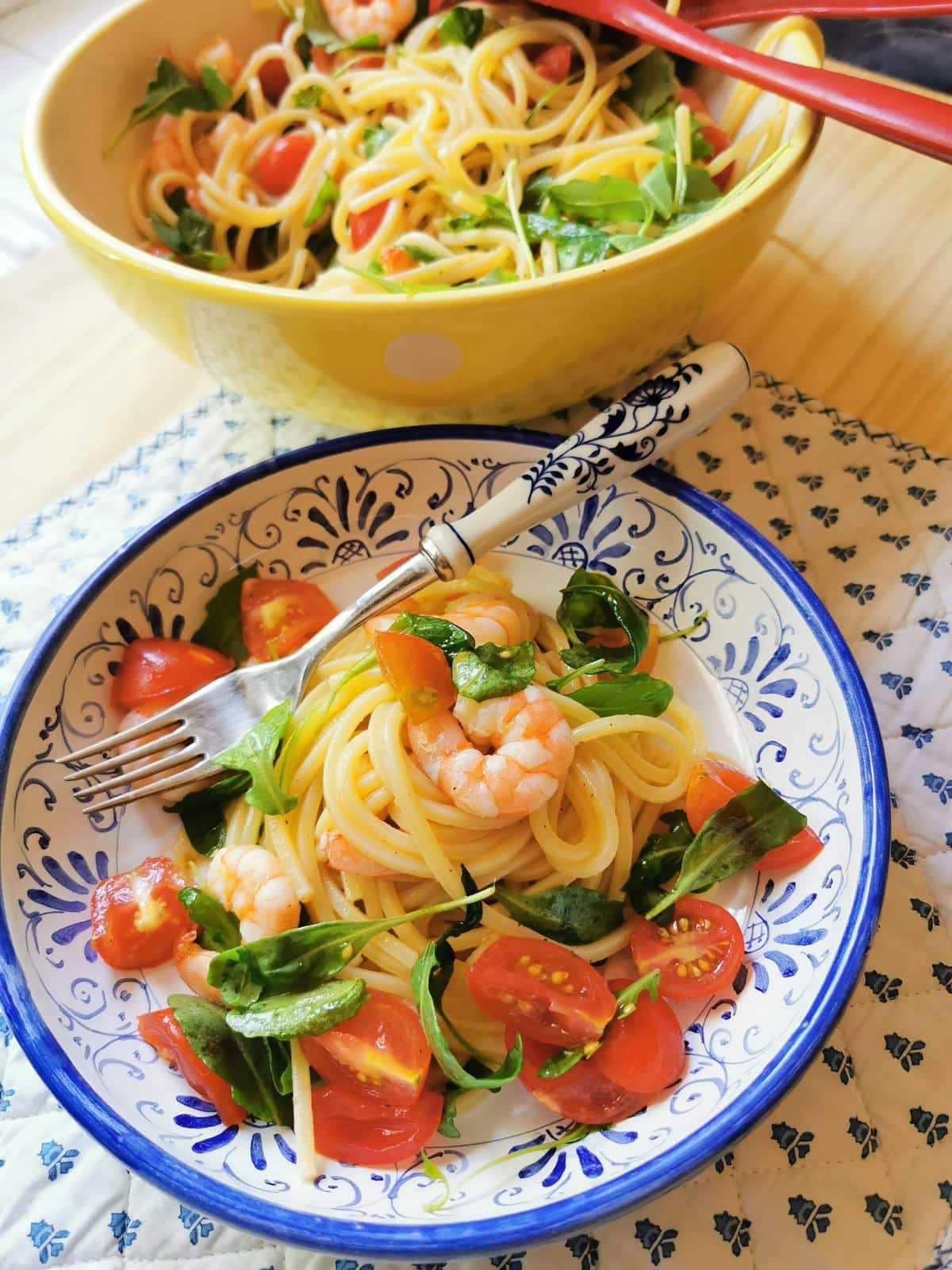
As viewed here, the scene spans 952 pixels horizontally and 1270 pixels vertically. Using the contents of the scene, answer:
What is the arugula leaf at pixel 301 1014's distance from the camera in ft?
4.62

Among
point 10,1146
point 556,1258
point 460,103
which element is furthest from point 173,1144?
point 460,103

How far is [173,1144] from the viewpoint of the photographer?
4.43ft

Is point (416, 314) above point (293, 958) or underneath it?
above

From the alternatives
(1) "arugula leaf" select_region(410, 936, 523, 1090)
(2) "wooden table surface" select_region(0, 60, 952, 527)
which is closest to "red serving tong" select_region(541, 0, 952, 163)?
(2) "wooden table surface" select_region(0, 60, 952, 527)

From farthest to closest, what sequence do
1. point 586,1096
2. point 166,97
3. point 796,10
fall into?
1. point 166,97
2. point 796,10
3. point 586,1096

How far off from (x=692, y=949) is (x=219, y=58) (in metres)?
2.39

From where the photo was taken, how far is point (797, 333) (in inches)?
97.3

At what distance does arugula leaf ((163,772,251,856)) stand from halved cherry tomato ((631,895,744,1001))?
745 mm

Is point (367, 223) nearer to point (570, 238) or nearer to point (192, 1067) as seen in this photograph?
point (570, 238)

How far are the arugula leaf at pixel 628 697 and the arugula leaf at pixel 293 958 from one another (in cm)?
38

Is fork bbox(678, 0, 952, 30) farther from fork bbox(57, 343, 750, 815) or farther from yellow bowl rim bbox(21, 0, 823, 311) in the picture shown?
fork bbox(57, 343, 750, 815)

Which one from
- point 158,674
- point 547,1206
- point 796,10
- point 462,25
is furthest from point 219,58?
point 547,1206

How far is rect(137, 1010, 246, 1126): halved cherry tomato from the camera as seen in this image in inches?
56.9

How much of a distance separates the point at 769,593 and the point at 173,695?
1.11 m
